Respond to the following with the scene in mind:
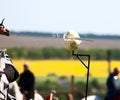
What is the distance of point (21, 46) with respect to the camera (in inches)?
2090

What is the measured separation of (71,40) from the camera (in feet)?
38.2

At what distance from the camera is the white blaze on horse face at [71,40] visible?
11602mm

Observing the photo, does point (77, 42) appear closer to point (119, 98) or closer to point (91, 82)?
point (119, 98)

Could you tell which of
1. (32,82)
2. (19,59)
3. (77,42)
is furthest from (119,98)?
(19,59)

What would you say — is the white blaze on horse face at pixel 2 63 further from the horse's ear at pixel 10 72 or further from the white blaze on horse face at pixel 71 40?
the white blaze on horse face at pixel 71 40

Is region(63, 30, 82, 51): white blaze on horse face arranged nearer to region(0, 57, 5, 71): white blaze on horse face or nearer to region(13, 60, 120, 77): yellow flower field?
region(0, 57, 5, 71): white blaze on horse face

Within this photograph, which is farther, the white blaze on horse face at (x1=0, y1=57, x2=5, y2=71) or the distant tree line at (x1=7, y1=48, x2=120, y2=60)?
the distant tree line at (x1=7, y1=48, x2=120, y2=60)

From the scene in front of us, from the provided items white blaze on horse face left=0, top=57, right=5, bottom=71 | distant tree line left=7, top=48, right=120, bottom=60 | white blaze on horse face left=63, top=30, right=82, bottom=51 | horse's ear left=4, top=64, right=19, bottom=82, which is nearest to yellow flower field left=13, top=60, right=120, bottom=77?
distant tree line left=7, top=48, right=120, bottom=60

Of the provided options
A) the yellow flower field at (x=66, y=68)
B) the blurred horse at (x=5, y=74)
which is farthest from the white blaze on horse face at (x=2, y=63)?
the yellow flower field at (x=66, y=68)

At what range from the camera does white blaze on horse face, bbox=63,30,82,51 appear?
38.1 ft

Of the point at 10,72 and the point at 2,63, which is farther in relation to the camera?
the point at 10,72

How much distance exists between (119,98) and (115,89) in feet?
0.80

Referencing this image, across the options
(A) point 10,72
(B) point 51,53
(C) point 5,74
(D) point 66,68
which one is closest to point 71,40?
(A) point 10,72

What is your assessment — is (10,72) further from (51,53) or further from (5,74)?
(51,53)
